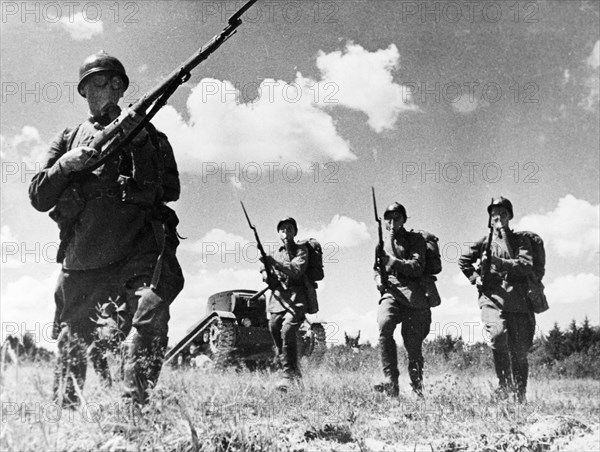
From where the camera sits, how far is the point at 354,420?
15.9 feet

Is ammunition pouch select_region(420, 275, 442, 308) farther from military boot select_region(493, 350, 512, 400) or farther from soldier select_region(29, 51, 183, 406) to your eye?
soldier select_region(29, 51, 183, 406)

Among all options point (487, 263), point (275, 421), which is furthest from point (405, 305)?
point (275, 421)

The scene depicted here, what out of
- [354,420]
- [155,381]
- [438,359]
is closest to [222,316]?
[438,359]

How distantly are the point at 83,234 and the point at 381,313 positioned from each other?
14.6 ft

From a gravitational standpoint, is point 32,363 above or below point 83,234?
below

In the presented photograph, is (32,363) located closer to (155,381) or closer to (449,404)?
(155,381)

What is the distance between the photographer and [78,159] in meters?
3.83

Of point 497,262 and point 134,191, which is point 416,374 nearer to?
point 497,262

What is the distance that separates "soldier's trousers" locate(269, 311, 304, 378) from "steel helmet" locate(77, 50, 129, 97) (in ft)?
15.1

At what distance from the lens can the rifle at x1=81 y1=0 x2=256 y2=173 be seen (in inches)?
157

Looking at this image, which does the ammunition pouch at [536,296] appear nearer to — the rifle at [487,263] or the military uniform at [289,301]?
the rifle at [487,263]

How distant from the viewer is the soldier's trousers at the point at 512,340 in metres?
7.26

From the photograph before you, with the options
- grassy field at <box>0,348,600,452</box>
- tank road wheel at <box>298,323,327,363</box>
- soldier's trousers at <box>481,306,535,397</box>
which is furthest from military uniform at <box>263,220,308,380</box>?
soldier's trousers at <box>481,306,535,397</box>

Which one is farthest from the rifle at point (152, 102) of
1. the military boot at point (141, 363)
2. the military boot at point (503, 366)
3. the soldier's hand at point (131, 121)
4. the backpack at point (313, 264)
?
the military boot at point (503, 366)
